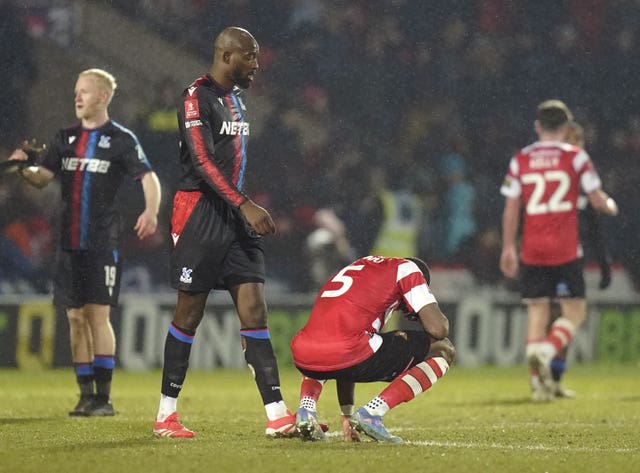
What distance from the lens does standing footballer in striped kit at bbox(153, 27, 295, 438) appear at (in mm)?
6340

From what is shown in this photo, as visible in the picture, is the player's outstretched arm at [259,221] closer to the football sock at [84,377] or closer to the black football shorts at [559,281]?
the football sock at [84,377]

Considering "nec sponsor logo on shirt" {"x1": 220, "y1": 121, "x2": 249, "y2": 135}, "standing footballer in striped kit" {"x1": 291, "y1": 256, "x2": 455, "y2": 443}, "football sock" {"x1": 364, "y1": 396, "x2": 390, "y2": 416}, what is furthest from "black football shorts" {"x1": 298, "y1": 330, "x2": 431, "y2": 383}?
"nec sponsor logo on shirt" {"x1": 220, "y1": 121, "x2": 249, "y2": 135}

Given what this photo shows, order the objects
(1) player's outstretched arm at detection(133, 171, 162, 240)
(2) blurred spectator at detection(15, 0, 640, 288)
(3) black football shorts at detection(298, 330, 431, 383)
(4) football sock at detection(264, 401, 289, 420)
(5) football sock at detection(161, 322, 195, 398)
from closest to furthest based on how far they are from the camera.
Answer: (3) black football shorts at detection(298, 330, 431, 383), (4) football sock at detection(264, 401, 289, 420), (5) football sock at detection(161, 322, 195, 398), (1) player's outstretched arm at detection(133, 171, 162, 240), (2) blurred spectator at detection(15, 0, 640, 288)

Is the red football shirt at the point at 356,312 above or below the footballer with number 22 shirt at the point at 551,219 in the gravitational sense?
below

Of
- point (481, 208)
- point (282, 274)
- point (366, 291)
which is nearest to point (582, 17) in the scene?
point (481, 208)

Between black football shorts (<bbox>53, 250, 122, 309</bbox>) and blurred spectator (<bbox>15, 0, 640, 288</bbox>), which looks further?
blurred spectator (<bbox>15, 0, 640, 288</bbox>)

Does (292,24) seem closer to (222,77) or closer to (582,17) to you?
(582,17)

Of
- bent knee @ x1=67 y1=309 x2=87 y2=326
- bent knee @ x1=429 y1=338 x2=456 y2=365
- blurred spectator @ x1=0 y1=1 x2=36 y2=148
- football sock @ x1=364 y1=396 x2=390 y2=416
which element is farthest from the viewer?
blurred spectator @ x1=0 y1=1 x2=36 y2=148

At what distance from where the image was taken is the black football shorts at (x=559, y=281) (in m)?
9.75

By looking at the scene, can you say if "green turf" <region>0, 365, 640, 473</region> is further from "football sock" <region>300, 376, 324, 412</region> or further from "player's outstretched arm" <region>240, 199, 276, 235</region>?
"player's outstretched arm" <region>240, 199, 276, 235</region>

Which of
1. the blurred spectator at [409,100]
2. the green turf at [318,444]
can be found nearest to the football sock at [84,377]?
the green turf at [318,444]

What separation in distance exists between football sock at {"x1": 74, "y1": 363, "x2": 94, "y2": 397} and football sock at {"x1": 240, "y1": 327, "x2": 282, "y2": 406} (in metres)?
1.94

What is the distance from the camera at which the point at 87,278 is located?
8.05m

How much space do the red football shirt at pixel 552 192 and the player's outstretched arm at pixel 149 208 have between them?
9.42 ft
